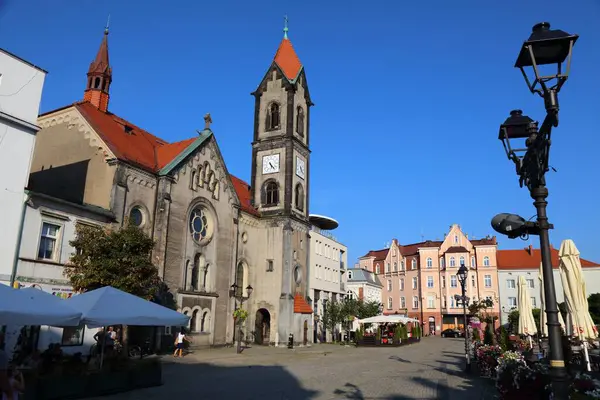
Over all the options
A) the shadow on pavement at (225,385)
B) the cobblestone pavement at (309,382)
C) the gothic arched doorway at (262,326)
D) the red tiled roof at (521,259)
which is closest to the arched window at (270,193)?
the gothic arched doorway at (262,326)

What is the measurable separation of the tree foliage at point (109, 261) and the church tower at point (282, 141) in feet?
67.5

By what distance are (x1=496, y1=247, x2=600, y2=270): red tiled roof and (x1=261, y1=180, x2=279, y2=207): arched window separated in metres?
46.0

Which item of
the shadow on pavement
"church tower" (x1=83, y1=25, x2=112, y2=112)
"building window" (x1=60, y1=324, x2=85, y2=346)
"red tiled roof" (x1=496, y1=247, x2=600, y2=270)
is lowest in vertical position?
the shadow on pavement

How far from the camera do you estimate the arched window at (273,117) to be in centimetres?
4620

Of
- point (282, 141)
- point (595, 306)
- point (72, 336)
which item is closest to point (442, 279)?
point (595, 306)

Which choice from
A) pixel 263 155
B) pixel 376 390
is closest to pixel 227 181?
pixel 263 155

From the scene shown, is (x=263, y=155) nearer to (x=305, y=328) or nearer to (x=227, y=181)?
(x=227, y=181)

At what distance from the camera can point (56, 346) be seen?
16.7 m

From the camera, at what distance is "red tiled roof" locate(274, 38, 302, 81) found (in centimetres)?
4712

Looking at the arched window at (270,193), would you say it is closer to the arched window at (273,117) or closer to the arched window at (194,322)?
the arched window at (273,117)

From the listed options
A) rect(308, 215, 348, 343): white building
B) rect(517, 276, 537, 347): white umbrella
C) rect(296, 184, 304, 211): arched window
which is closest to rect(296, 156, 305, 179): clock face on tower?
rect(296, 184, 304, 211): arched window

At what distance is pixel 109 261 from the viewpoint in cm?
2216

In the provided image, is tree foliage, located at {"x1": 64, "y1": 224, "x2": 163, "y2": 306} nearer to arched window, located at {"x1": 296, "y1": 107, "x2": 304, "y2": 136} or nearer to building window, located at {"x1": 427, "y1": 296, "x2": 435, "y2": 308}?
arched window, located at {"x1": 296, "y1": 107, "x2": 304, "y2": 136}

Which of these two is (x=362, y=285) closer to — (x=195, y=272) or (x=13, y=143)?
(x=195, y=272)
